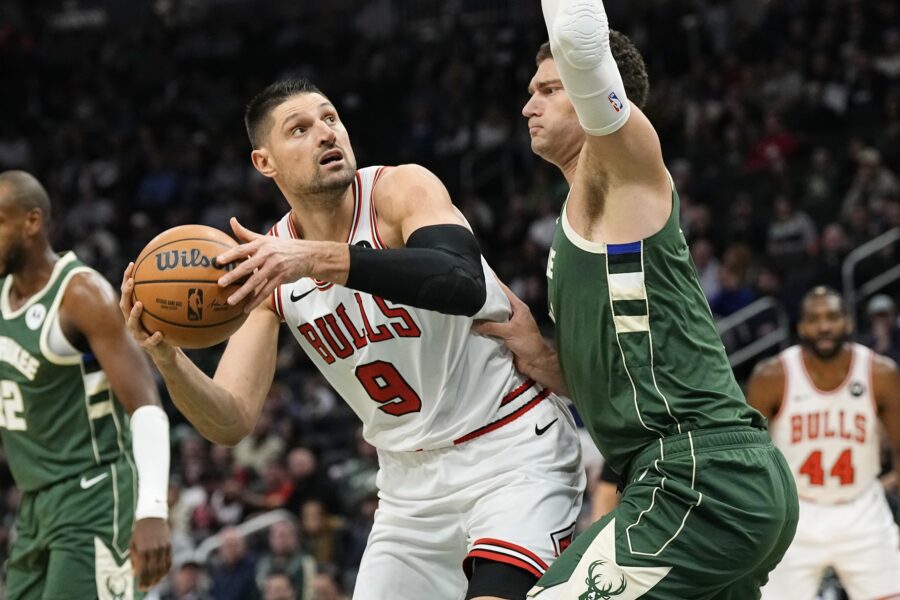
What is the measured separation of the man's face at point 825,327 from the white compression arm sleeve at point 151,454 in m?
3.94

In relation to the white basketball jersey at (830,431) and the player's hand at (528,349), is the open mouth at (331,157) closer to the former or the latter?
the player's hand at (528,349)

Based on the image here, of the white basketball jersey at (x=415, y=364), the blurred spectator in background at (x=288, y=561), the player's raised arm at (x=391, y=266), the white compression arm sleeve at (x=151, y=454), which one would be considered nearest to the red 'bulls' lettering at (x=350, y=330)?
the white basketball jersey at (x=415, y=364)

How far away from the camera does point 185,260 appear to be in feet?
11.7

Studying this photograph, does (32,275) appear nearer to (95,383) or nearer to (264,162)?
(95,383)

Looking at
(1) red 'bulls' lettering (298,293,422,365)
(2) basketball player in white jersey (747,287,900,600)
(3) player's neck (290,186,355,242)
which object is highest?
(3) player's neck (290,186,355,242)

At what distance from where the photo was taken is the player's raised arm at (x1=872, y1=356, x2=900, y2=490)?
715 cm

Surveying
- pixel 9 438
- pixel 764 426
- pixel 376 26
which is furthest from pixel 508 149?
pixel 764 426

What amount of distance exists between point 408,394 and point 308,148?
86 cm

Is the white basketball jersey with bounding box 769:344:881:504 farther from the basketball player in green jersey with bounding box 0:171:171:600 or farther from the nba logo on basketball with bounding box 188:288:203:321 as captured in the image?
the nba logo on basketball with bounding box 188:288:203:321

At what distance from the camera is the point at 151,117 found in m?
20.5

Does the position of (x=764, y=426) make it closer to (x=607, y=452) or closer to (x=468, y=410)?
(x=607, y=452)

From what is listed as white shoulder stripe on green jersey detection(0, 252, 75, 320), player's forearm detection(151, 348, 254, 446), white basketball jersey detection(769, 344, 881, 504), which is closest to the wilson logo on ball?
player's forearm detection(151, 348, 254, 446)

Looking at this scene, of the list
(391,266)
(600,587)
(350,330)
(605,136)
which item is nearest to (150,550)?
(350,330)

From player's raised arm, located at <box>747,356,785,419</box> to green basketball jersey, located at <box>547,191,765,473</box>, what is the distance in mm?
3930
